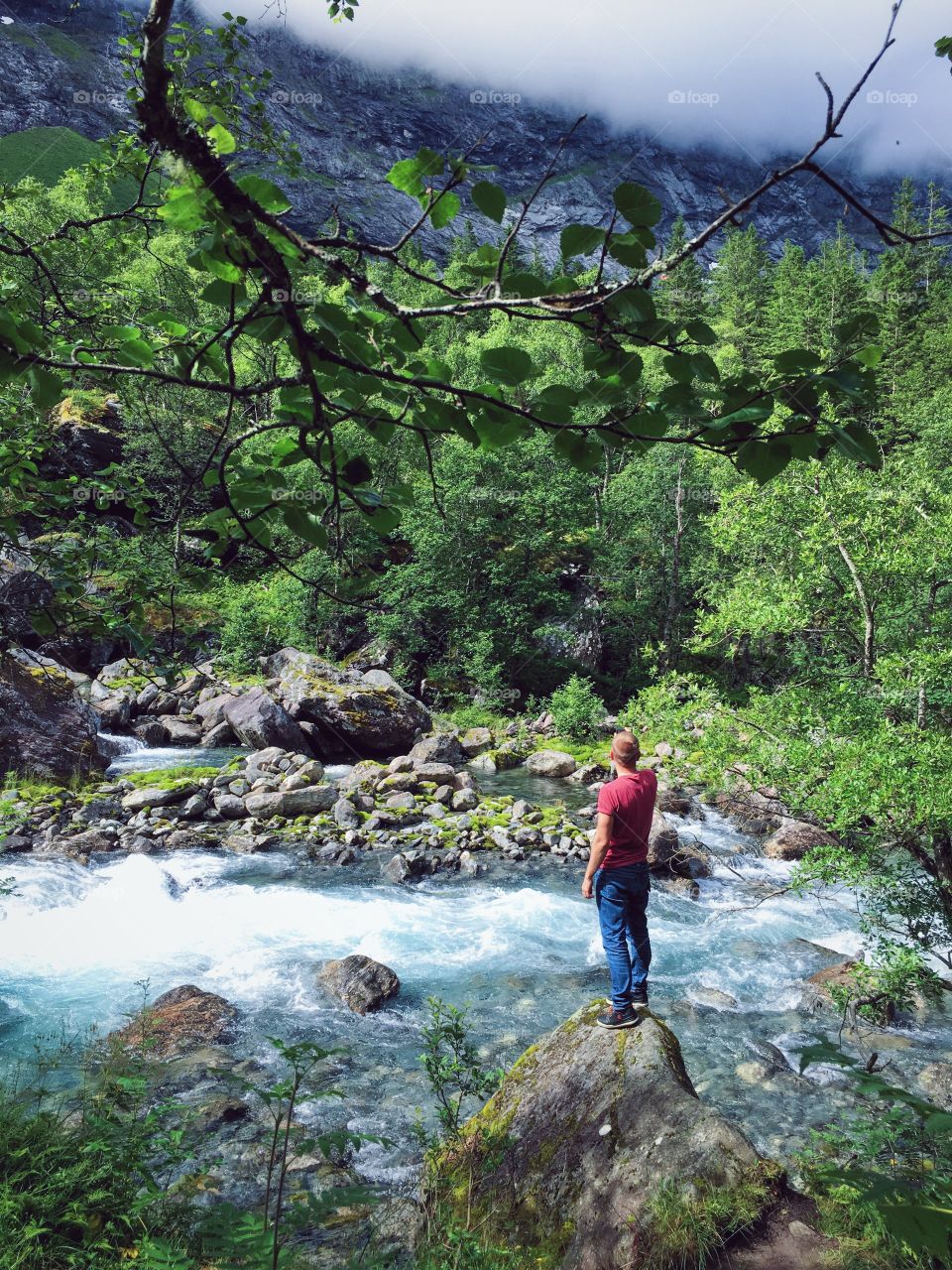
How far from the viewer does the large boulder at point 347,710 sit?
1834 centimetres

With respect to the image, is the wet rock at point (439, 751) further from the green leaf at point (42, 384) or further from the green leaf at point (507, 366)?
the green leaf at point (507, 366)

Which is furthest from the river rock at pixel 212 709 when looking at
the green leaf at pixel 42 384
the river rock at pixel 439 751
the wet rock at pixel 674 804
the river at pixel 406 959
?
the green leaf at pixel 42 384

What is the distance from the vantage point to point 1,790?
12.8m

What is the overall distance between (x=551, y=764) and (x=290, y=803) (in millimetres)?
7230

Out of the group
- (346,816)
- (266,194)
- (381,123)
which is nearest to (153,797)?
(346,816)

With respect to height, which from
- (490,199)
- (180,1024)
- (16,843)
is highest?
(490,199)

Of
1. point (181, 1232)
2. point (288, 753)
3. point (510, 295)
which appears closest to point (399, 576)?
point (288, 753)

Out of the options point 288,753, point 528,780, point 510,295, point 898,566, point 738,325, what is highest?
point 738,325

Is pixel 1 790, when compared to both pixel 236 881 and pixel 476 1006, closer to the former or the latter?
pixel 236 881

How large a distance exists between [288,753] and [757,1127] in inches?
506

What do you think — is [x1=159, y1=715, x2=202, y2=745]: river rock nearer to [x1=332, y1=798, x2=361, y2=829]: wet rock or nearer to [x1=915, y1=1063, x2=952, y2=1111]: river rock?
[x1=332, y1=798, x2=361, y2=829]: wet rock

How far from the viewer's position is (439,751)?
60.0ft

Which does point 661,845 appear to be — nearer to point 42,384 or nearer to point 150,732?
point 42,384

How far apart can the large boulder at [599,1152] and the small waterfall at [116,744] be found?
13.7 metres
